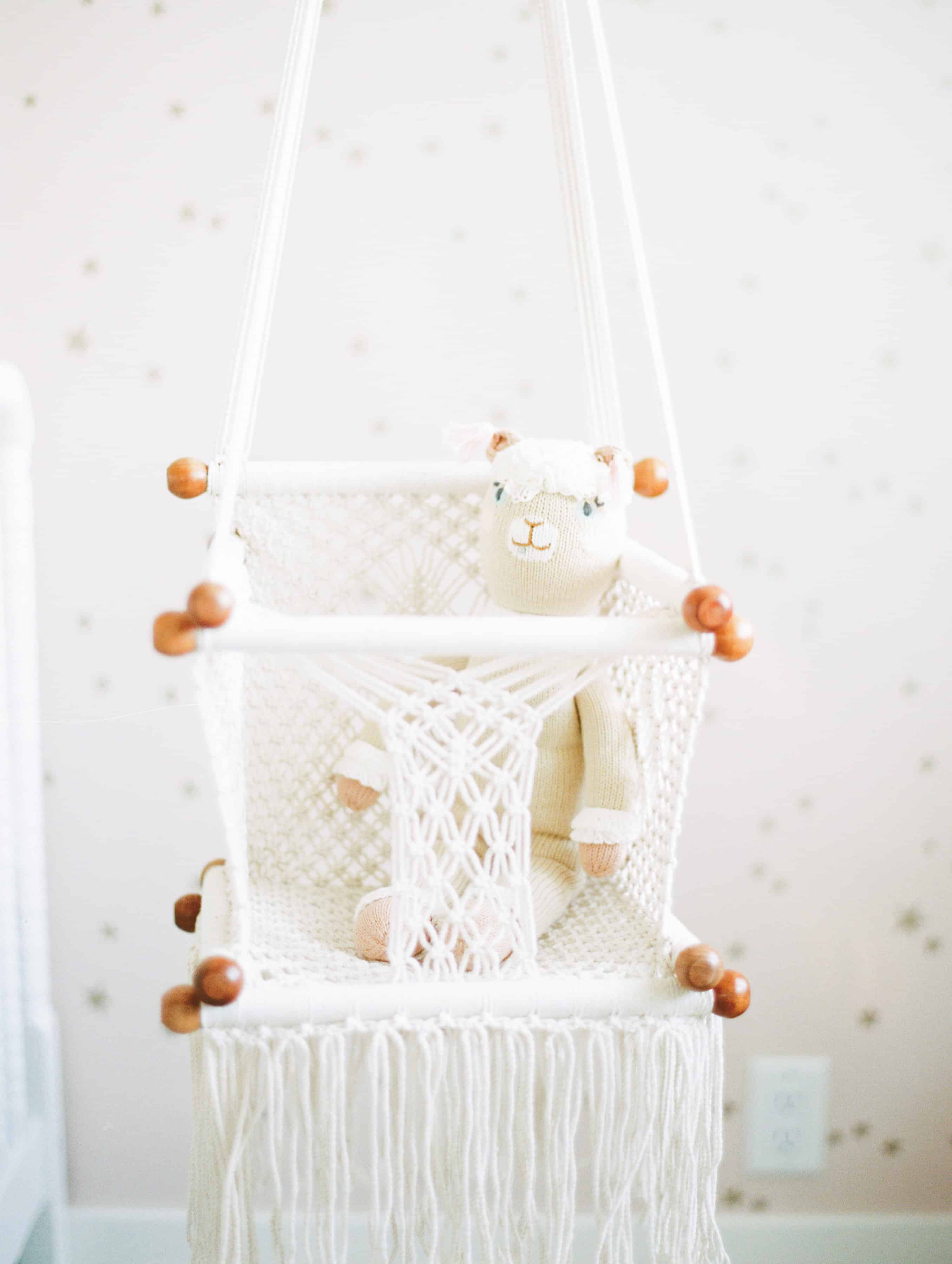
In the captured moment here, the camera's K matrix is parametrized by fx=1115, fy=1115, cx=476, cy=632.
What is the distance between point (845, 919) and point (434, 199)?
3.21 ft

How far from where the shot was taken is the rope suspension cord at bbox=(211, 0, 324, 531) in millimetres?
780

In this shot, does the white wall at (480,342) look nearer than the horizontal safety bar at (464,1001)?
No

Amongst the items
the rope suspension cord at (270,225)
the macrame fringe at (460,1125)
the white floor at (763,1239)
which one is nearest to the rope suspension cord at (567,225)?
the rope suspension cord at (270,225)

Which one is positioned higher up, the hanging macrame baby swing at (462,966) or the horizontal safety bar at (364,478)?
the horizontal safety bar at (364,478)

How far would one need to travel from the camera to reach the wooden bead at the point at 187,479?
3.05 ft

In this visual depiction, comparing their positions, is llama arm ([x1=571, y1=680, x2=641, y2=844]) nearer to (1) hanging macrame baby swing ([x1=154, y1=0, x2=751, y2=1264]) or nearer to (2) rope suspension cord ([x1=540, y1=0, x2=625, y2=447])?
(1) hanging macrame baby swing ([x1=154, y1=0, x2=751, y2=1264])

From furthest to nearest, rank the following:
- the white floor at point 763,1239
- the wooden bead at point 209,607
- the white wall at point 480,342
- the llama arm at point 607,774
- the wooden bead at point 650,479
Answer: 1. the white floor at point 763,1239
2. the white wall at point 480,342
3. the wooden bead at point 650,479
4. the llama arm at point 607,774
5. the wooden bead at point 209,607

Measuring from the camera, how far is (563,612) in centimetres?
92

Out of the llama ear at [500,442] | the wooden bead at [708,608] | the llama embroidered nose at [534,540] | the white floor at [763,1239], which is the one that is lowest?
the white floor at [763,1239]

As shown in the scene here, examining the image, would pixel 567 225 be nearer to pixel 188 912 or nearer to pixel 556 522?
pixel 556 522

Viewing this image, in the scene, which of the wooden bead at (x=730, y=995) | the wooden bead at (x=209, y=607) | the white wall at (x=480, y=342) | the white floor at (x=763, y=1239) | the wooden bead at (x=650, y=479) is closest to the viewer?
the wooden bead at (x=209, y=607)

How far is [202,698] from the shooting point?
69 centimetres

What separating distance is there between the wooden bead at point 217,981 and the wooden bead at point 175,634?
0.20m

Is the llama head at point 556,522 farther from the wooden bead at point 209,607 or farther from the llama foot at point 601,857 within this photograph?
the wooden bead at point 209,607
